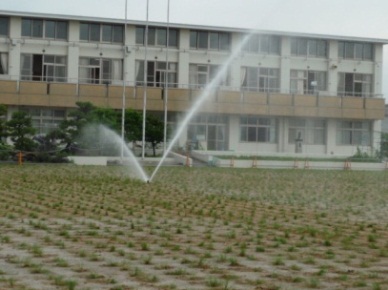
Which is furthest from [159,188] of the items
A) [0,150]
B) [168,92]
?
[168,92]

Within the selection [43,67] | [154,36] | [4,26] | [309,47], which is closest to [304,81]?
[309,47]

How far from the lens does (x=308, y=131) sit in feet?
208

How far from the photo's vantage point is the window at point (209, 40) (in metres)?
60.6

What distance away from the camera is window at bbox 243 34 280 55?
202 feet

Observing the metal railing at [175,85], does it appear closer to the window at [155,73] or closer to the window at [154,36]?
the window at [155,73]

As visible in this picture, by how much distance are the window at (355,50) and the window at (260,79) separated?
6.37m

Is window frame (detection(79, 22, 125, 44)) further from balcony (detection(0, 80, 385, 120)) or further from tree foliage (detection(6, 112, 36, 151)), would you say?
tree foliage (detection(6, 112, 36, 151))

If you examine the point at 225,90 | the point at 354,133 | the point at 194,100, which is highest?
the point at 225,90

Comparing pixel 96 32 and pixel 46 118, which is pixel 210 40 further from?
pixel 46 118

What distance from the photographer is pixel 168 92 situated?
2267 inches

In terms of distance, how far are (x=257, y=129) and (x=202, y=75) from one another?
21.0 ft

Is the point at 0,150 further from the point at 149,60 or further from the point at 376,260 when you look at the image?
the point at 376,260

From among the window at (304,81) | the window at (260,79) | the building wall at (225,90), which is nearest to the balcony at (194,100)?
the building wall at (225,90)

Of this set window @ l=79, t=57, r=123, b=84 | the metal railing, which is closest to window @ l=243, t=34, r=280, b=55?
the metal railing
